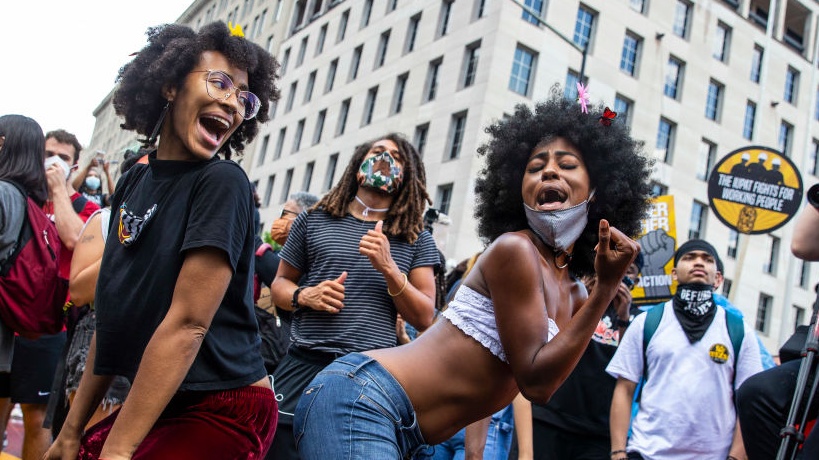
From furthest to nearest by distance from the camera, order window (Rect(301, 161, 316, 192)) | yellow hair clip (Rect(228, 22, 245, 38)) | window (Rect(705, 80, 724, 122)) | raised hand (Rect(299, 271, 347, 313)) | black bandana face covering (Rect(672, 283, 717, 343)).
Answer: window (Rect(301, 161, 316, 192))
window (Rect(705, 80, 724, 122))
black bandana face covering (Rect(672, 283, 717, 343))
raised hand (Rect(299, 271, 347, 313))
yellow hair clip (Rect(228, 22, 245, 38))

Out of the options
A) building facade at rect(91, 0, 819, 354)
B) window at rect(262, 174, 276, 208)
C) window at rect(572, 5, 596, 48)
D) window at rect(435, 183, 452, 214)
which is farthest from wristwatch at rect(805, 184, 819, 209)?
window at rect(262, 174, 276, 208)

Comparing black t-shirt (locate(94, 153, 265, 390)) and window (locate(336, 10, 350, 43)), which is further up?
window (locate(336, 10, 350, 43))

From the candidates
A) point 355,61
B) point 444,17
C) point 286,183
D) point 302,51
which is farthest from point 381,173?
point 302,51

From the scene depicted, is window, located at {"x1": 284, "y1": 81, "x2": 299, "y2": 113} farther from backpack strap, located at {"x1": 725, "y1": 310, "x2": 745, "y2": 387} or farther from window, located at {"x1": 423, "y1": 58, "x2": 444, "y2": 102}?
backpack strap, located at {"x1": 725, "y1": 310, "x2": 745, "y2": 387}

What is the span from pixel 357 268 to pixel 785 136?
39.0 m

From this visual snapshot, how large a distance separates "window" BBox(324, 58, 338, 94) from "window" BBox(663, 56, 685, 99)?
16798 mm

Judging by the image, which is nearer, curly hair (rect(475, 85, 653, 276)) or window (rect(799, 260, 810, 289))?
curly hair (rect(475, 85, 653, 276))

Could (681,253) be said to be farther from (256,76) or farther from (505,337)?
(256,76)

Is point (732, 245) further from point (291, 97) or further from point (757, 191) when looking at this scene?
point (757, 191)

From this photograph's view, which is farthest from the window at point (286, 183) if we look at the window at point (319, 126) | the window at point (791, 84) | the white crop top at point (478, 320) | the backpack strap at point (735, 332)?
the white crop top at point (478, 320)

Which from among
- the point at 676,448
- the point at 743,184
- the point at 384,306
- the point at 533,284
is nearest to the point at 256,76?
the point at 533,284

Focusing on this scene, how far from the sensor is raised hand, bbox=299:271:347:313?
3.82m

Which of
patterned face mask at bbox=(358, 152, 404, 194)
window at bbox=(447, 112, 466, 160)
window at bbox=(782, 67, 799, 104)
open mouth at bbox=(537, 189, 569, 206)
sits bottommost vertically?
open mouth at bbox=(537, 189, 569, 206)

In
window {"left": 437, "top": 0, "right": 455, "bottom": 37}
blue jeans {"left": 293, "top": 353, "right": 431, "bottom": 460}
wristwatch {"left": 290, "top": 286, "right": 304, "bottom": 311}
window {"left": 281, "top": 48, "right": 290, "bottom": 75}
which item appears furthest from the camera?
window {"left": 281, "top": 48, "right": 290, "bottom": 75}
